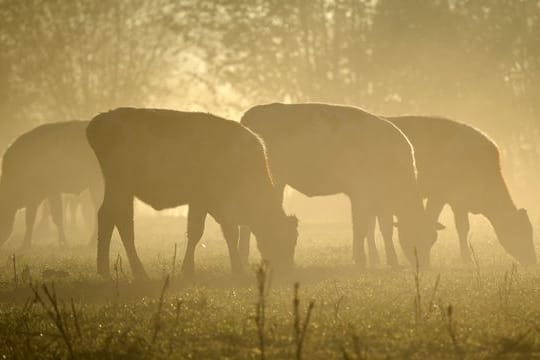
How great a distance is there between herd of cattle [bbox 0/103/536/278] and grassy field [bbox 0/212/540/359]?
914 millimetres

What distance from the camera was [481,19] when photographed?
123ft

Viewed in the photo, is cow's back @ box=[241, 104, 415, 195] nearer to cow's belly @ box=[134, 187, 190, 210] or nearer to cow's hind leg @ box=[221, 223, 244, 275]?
cow's hind leg @ box=[221, 223, 244, 275]

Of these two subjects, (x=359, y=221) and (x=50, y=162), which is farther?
(x=50, y=162)

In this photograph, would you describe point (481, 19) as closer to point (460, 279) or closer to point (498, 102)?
point (498, 102)

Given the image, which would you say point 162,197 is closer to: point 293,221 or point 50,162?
point 293,221

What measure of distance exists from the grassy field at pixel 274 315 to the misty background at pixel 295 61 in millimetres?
21757

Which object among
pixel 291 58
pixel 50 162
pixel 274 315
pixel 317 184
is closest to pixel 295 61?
pixel 291 58

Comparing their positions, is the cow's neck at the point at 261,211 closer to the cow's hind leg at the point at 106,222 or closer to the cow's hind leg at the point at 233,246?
the cow's hind leg at the point at 233,246

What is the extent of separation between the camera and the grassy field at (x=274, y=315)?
25.0 feet

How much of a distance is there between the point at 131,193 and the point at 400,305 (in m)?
5.42

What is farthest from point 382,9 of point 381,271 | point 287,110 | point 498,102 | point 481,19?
point 381,271

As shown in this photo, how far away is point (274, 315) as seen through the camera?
30.2ft

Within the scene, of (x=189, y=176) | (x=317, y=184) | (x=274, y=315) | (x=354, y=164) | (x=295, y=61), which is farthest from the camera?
(x=295, y=61)

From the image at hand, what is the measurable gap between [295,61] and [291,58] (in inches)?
9.4
